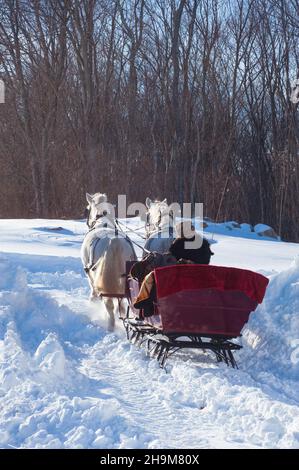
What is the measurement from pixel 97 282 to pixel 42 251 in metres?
7.58

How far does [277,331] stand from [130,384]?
7.00 ft

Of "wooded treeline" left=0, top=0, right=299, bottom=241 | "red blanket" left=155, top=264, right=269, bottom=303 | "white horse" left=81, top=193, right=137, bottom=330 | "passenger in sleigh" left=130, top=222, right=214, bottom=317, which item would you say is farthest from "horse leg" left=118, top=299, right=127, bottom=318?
"wooded treeline" left=0, top=0, right=299, bottom=241

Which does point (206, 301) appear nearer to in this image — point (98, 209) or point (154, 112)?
point (98, 209)

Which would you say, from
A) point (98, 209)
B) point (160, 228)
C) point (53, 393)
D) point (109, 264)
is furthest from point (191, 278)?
point (98, 209)

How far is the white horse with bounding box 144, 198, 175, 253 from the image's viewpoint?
1002 centimetres

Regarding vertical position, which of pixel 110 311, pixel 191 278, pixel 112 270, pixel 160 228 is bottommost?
pixel 110 311

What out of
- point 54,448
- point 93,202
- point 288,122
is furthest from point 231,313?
point 288,122

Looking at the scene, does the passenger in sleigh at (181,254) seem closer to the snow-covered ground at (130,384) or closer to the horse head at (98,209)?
the snow-covered ground at (130,384)

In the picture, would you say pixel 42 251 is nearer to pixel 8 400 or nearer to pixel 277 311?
pixel 277 311

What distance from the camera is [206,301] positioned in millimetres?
7086

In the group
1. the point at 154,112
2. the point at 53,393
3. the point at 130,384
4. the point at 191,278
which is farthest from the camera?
the point at 154,112

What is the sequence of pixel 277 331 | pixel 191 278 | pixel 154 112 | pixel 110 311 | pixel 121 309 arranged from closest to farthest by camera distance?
pixel 191 278, pixel 277 331, pixel 110 311, pixel 121 309, pixel 154 112

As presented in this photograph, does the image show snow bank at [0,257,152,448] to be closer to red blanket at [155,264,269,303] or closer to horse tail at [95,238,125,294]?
horse tail at [95,238,125,294]

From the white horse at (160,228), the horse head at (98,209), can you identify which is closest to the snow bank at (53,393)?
the white horse at (160,228)
